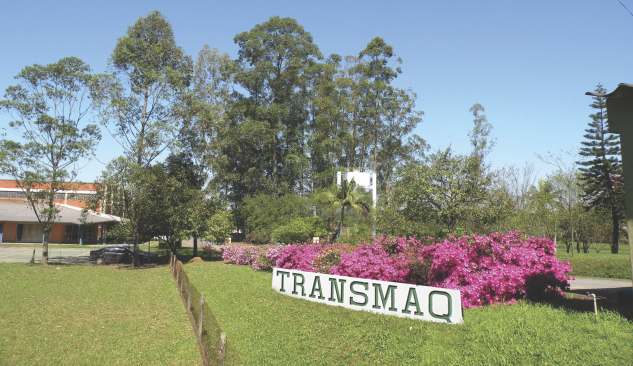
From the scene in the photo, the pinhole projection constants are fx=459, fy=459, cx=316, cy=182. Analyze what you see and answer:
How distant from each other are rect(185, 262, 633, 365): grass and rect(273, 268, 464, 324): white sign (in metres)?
0.31

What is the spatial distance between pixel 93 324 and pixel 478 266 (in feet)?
28.2

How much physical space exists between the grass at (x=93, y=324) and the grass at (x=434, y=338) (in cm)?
128

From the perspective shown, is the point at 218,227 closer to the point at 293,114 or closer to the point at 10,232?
the point at 293,114

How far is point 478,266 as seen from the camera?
10.1 m

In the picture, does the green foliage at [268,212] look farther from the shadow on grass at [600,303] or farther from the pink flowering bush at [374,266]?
the shadow on grass at [600,303]

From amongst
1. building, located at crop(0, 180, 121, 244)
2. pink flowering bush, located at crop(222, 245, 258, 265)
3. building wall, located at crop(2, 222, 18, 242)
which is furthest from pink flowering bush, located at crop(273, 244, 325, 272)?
building wall, located at crop(2, 222, 18, 242)

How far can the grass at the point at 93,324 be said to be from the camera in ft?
25.3

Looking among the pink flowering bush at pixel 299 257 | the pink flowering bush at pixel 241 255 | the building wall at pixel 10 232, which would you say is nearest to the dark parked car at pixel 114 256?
the pink flowering bush at pixel 241 255

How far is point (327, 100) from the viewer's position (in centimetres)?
3428

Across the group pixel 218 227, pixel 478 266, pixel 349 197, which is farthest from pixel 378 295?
pixel 218 227

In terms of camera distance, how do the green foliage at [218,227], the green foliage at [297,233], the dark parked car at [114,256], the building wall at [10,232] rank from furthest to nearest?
the building wall at [10,232]
the green foliage at [218,227]
the dark parked car at [114,256]
the green foliage at [297,233]

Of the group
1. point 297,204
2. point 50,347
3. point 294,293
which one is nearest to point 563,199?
point 297,204

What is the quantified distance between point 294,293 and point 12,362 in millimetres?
6570

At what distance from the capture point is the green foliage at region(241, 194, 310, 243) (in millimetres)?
30781
